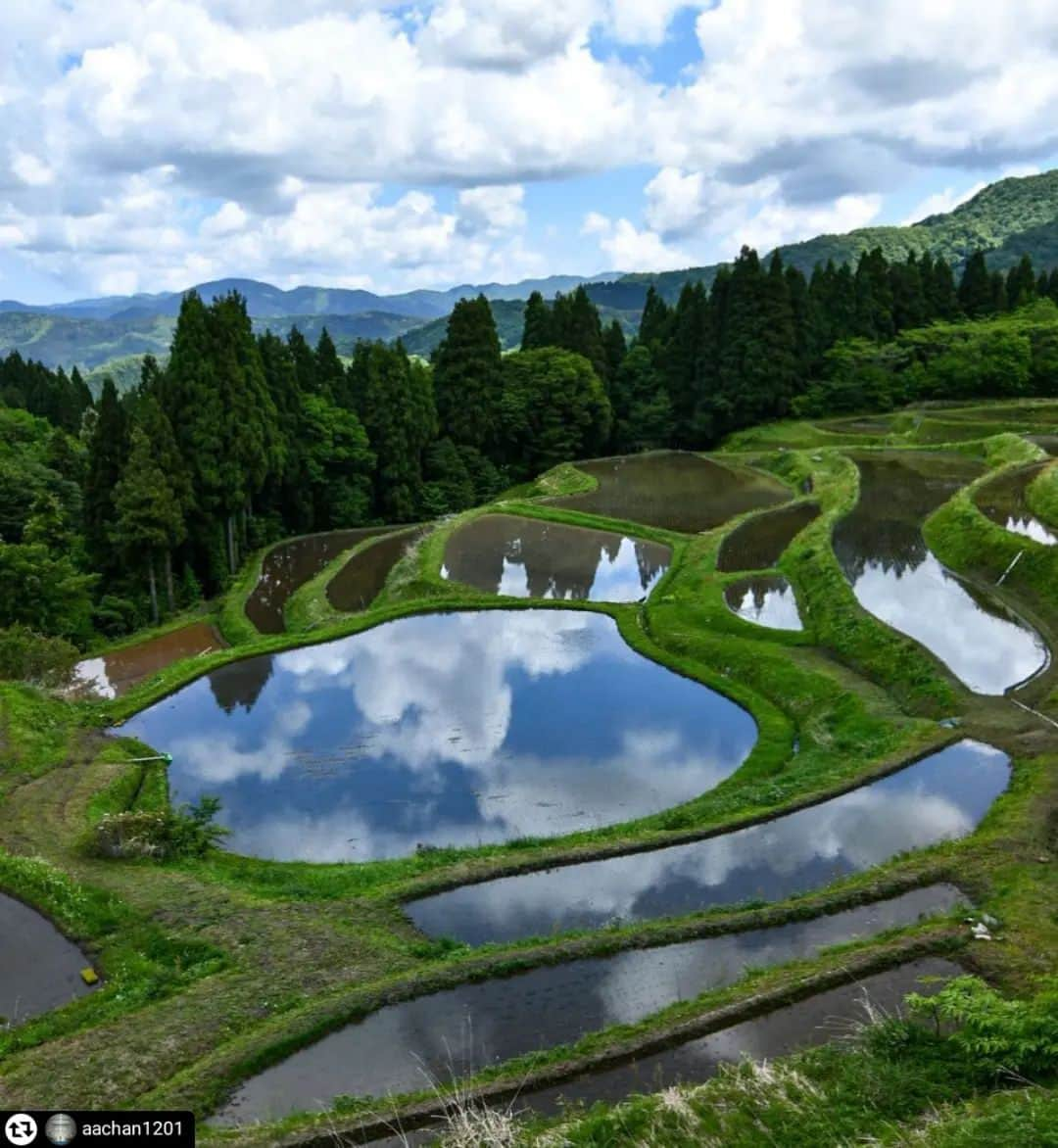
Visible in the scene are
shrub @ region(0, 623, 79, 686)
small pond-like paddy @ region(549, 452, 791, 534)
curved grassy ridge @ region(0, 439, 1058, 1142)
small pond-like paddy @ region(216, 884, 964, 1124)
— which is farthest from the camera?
small pond-like paddy @ region(549, 452, 791, 534)

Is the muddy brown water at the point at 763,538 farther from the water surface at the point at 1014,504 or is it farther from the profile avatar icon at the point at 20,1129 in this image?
the profile avatar icon at the point at 20,1129

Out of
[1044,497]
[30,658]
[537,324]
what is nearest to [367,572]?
[30,658]

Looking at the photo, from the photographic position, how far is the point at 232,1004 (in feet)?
38.6

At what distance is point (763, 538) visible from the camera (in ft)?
117

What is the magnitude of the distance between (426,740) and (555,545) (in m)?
18.5

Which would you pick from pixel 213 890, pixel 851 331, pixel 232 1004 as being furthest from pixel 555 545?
pixel 851 331

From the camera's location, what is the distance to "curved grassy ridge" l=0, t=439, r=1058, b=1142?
11.0m

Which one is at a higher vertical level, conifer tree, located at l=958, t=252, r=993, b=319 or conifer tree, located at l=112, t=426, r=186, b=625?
conifer tree, located at l=958, t=252, r=993, b=319

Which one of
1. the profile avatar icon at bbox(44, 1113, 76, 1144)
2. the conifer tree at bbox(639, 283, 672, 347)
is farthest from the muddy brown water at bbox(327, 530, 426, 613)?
the conifer tree at bbox(639, 283, 672, 347)

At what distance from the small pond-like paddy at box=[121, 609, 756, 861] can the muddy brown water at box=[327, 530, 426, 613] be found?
24.3 feet

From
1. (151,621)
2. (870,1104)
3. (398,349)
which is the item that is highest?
(398,349)

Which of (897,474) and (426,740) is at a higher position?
(897,474)

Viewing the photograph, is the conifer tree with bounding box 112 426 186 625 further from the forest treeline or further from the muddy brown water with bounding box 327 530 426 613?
the muddy brown water with bounding box 327 530 426 613

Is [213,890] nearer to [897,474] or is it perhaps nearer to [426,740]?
[426,740]
